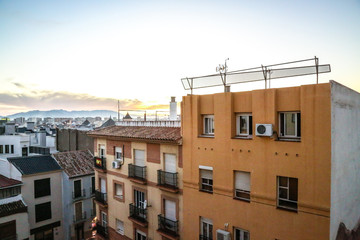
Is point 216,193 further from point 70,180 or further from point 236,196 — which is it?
point 70,180

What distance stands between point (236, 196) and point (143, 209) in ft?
22.2

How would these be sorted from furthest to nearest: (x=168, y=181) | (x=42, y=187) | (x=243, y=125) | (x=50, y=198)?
(x=50, y=198)
(x=42, y=187)
(x=168, y=181)
(x=243, y=125)

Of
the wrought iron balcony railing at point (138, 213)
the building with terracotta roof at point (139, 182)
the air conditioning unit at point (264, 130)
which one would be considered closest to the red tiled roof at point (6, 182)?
the building with terracotta roof at point (139, 182)

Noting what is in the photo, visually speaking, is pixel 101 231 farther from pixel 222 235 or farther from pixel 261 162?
pixel 261 162

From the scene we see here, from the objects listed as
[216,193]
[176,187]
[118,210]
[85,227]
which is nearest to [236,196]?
[216,193]

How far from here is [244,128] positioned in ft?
35.7

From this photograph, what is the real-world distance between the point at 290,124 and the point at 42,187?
83.7 ft

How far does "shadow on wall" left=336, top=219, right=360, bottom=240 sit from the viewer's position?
966 cm

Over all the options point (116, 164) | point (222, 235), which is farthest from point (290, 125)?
point (116, 164)

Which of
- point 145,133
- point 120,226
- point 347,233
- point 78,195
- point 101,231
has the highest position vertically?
point 145,133

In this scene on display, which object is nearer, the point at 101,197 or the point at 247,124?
the point at 247,124

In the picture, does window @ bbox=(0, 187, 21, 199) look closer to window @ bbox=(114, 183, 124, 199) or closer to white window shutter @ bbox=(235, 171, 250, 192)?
window @ bbox=(114, 183, 124, 199)

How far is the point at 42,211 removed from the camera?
961 inches

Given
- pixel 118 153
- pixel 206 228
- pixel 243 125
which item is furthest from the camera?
pixel 118 153
